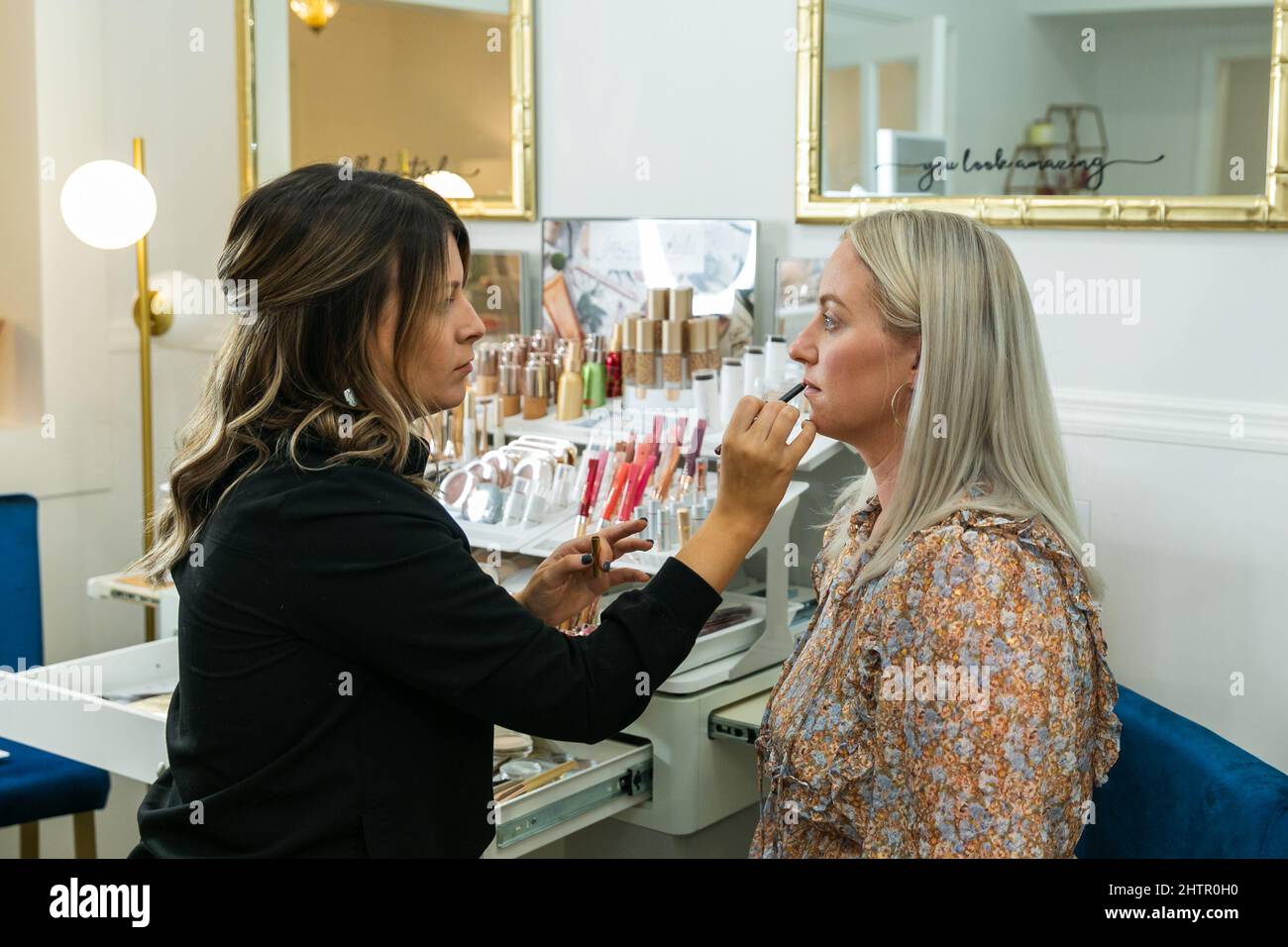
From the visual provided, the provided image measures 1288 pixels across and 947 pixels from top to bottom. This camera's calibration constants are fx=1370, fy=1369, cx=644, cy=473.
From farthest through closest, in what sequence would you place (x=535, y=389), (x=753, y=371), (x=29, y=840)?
(x=29, y=840) < (x=535, y=389) < (x=753, y=371)

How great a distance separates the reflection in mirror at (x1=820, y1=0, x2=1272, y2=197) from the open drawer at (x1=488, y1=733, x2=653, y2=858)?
105 cm

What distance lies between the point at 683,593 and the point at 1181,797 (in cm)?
69

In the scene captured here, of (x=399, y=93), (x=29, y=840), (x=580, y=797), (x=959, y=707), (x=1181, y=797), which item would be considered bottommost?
(x=29, y=840)

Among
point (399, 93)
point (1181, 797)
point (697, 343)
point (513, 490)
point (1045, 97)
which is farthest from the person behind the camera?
point (399, 93)

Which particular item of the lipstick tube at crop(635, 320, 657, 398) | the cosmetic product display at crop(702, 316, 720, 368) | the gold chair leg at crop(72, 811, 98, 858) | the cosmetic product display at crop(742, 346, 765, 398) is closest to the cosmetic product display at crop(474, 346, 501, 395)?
the lipstick tube at crop(635, 320, 657, 398)

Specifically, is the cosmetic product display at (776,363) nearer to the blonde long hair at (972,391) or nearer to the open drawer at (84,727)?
the blonde long hair at (972,391)

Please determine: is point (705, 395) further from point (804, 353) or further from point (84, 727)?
point (84, 727)

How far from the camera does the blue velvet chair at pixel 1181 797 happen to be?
56.4 inches

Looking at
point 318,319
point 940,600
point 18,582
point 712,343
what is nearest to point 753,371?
point 712,343

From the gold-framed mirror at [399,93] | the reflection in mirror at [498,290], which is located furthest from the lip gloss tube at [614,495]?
the gold-framed mirror at [399,93]

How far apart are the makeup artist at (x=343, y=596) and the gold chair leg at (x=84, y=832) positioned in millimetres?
1490

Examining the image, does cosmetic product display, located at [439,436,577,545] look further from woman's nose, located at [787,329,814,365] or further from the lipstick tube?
woman's nose, located at [787,329,814,365]

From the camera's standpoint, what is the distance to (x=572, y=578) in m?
1.52

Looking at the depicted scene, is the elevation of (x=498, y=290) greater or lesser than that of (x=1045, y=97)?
lesser
